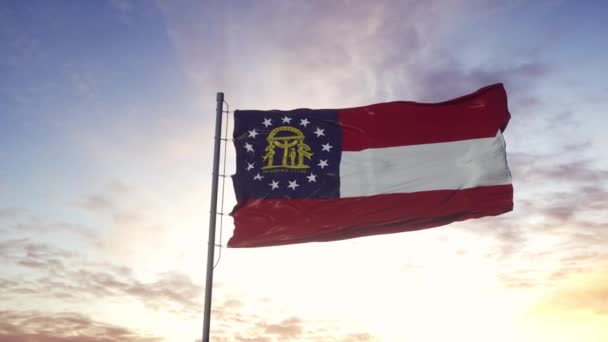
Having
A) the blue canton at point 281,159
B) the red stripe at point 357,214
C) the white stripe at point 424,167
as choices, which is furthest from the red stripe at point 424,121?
the red stripe at point 357,214

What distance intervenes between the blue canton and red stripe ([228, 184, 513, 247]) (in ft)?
1.09

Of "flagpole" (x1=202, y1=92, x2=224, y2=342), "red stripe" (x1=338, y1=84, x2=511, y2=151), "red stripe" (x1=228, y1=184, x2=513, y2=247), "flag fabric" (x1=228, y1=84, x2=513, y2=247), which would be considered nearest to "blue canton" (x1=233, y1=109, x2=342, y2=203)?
"flag fabric" (x1=228, y1=84, x2=513, y2=247)

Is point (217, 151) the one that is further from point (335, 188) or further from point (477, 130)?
point (477, 130)

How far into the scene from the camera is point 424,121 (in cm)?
1770

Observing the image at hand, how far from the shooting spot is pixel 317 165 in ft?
56.2

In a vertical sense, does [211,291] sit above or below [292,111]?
below

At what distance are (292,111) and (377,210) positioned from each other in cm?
354

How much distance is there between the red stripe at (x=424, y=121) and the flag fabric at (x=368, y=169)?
0.03m

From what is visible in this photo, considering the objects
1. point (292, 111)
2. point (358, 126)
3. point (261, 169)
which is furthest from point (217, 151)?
point (358, 126)

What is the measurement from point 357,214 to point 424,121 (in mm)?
3295

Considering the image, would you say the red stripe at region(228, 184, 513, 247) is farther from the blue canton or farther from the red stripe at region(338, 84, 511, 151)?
the red stripe at region(338, 84, 511, 151)

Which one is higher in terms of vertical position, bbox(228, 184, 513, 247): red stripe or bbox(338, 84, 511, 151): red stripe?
bbox(338, 84, 511, 151): red stripe

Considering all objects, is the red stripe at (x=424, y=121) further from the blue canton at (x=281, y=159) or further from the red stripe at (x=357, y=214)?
the red stripe at (x=357, y=214)

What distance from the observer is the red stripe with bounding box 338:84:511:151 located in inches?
685
